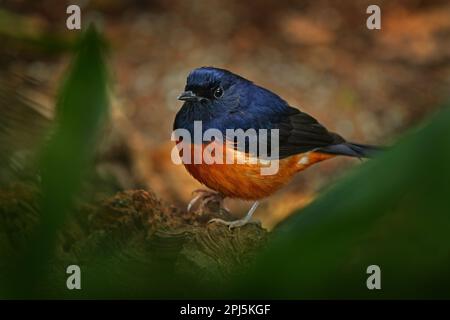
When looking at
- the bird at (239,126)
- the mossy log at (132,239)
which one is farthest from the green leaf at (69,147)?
the bird at (239,126)

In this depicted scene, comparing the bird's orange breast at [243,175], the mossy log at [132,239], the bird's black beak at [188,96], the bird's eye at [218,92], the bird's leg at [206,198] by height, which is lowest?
the mossy log at [132,239]

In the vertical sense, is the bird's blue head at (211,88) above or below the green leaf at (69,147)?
above

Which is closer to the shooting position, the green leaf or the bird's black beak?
the green leaf

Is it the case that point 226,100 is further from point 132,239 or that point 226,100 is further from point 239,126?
point 132,239

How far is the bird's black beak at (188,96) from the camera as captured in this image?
0.88m

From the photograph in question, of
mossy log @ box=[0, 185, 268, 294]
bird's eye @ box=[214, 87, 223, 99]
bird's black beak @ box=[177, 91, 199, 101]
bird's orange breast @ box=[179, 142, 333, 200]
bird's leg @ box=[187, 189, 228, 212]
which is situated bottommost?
mossy log @ box=[0, 185, 268, 294]

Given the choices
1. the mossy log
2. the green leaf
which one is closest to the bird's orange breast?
the mossy log

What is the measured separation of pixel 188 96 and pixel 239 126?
8 centimetres

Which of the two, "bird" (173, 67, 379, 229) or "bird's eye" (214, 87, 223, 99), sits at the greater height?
"bird's eye" (214, 87, 223, 99)

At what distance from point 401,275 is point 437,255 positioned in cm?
2

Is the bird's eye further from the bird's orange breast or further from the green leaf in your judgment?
the green leaf

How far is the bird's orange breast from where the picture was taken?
0.92 m

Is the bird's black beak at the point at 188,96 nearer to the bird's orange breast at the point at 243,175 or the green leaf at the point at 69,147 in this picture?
the bird's orange breast at the point at 243,175

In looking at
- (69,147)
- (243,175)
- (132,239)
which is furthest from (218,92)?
(69,147)
